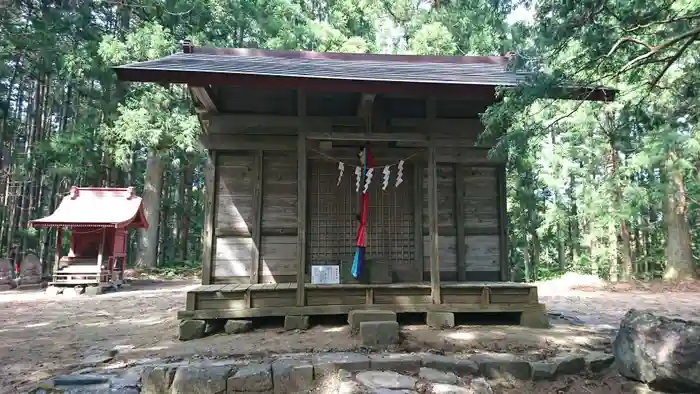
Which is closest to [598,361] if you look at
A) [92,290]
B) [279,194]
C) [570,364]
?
[570,364]

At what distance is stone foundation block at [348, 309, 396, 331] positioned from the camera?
5.38m

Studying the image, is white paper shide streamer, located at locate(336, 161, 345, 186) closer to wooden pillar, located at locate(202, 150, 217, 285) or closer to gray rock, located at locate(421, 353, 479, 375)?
wooden pillar, located at locate(202, 150, 217, 285)

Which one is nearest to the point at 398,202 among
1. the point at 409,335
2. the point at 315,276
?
the point at 315,276

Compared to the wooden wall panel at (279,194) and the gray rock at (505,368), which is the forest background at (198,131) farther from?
the gray rock at (505,368)

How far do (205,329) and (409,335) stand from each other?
8.71 feet

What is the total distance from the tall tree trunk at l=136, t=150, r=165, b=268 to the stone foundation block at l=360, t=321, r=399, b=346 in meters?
15.5

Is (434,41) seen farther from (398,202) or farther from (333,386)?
(333,386)

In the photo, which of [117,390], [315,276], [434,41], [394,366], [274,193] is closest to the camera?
[117,390]

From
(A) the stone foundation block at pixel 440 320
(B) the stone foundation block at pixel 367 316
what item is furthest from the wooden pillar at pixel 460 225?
(B) the stone foundation block at pixel 367 316

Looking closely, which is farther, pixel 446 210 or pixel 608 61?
pixel 446 210

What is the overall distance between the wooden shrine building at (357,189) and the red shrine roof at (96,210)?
8.01 metres

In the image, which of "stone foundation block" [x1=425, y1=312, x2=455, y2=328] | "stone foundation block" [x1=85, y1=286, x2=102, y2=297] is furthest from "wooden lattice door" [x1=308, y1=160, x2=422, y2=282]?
"stone foundation block" [x1=85, y1=286, x2=102, y2=297]

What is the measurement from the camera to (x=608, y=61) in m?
5.25

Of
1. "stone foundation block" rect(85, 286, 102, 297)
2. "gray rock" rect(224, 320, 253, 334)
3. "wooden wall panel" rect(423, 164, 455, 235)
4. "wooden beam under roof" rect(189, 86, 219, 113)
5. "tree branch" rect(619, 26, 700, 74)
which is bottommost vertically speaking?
"stone foundation block" rect(85, 286, 102, 297)
